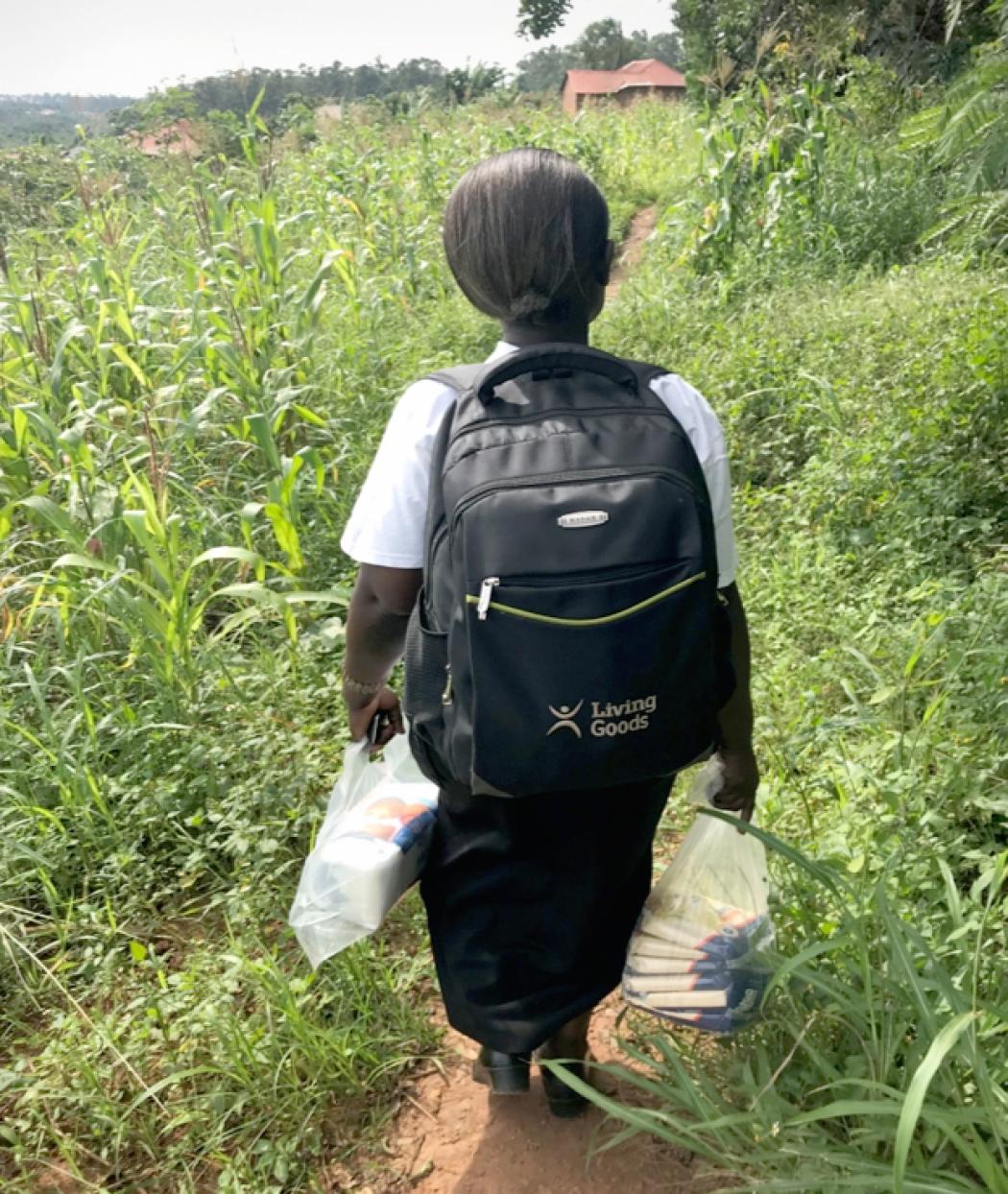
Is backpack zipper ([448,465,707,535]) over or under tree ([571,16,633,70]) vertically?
under

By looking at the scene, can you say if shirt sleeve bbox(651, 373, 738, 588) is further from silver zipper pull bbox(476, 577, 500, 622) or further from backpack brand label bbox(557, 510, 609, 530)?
silver zipper pull bbox(476, 577, 500, 622)

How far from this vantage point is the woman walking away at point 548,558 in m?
1.15

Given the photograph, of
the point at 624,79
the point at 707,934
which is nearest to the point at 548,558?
the point at 707,934

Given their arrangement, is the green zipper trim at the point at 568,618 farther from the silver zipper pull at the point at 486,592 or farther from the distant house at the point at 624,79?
the distant house at the point at 624,79

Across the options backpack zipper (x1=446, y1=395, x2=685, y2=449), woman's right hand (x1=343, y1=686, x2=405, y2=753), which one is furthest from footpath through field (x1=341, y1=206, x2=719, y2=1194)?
backpack zipper (x1=446, y1=395, x2=685, y2=449)

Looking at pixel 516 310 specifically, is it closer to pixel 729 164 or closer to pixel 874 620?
pixel 874 620

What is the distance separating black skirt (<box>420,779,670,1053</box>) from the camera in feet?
4.90

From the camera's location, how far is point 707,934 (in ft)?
5.05

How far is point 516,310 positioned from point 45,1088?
5.60ft

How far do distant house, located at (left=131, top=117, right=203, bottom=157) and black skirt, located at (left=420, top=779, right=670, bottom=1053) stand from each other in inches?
254

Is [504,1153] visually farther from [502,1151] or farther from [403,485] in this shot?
[403,485]

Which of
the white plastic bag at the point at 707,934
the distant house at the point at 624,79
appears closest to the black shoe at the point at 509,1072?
the white plastic bag at the point at 707,934

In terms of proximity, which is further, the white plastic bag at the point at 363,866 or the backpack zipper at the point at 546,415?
the white plastic bag at the point at 363,866

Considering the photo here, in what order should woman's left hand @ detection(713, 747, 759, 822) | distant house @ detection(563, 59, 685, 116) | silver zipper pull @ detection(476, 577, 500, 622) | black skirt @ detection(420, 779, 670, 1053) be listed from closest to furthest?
silver zipper pull @ detection(476, 577, 500, 622)
black skirt @ detection(420, 779, 670, 1053)
woman's left hand @ detection(713, 747, 759, 822)
distant house @ detection(563, 59, 685, 116)
